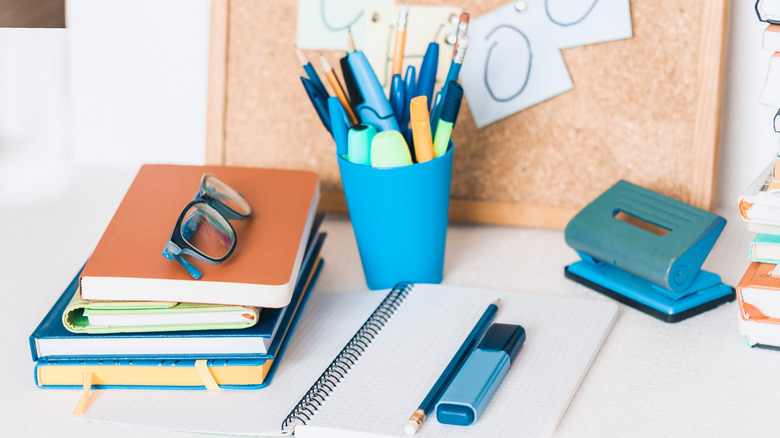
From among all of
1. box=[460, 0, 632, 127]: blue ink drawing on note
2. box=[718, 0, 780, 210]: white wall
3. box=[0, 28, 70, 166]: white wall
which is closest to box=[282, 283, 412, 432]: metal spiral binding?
box=[460, 0, 632, 127]: blue ink drawing on note

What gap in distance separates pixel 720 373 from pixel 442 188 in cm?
25

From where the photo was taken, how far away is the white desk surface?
0.53m

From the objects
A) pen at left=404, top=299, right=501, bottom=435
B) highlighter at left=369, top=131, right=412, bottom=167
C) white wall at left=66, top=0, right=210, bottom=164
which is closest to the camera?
pen at left=404, top=299, right=501, bottom=435

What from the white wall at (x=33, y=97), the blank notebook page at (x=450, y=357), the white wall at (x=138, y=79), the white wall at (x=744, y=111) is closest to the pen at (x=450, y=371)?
the blank notebook page at (x=450, y=357)

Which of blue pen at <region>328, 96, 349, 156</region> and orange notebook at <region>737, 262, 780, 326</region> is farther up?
blue pen at <region>328, 96, 349, 156</region>

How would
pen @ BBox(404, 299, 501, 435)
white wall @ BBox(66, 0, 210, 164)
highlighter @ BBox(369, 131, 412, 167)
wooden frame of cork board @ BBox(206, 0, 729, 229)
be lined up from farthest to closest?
1. white wall @ BBox(66, 0, 210, 164)
2. wooden frame of cork board @ BBox(206, 0, 729, 229)
3. highlighter @ BBox(369, 131, 412, 167)
4. pen @ BBox(404, 299, 501, 435)

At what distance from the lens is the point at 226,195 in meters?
0.67

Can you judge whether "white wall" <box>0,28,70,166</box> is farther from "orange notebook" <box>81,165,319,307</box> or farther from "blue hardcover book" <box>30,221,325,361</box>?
"blue hardcover book" <box>30,221,325,361</box>

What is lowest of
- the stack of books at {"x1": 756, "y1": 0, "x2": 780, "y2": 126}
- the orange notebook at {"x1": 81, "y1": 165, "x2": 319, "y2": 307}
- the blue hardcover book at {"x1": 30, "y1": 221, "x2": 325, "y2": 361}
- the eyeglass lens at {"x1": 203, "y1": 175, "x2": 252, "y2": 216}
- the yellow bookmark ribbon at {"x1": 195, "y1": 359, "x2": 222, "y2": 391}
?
the yellow bookmark ribbon at {"x1": 195, "y1": 359, "x2": 222, "y2": 391}

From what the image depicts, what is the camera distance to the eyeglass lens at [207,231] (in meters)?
0.60

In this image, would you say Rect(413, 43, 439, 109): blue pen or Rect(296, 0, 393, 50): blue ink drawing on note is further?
Rect(296, 0, 393, 50): blue ink drawing on note

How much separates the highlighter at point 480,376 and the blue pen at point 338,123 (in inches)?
7.5

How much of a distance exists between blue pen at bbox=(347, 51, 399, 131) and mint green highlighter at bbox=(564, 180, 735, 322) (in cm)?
18

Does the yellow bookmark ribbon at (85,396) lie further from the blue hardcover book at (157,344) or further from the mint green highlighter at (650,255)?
the mint green highlighter at (650,255)
